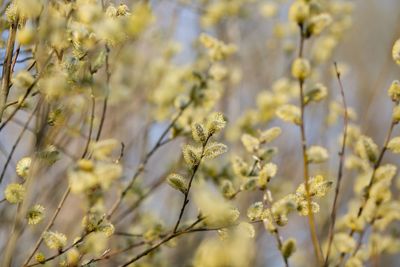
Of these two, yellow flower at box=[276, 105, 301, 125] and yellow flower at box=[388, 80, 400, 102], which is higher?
yellow flower at box=[276, 105, 301, 125]

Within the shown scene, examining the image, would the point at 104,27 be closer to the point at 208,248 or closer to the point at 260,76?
the point at 208,248

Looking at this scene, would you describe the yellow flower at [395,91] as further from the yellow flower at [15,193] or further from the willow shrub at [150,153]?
the yellow flower at [15,193]

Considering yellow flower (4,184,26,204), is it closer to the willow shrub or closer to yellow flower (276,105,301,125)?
the willow shrub

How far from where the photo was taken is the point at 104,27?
116cm

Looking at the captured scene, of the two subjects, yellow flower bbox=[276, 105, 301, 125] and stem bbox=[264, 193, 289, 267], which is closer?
stem bbox=[264, 193, 289, 267]

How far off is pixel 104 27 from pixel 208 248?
54 centimetres

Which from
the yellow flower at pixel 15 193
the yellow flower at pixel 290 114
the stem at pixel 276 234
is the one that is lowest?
the stem at pixel 276 234

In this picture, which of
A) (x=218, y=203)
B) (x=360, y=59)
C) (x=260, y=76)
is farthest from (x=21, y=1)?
(x=360, y=59)

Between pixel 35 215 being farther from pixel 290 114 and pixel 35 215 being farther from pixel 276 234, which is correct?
pixel 290 114

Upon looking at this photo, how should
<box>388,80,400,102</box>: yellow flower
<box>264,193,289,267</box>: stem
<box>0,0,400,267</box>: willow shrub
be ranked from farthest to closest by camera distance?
<box>388,80,400,102</box>: yellow flower, <box>264,193,289,267</box>: stem, <box>0,0,400,267</box>: willow shrub

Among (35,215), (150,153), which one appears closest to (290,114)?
(150,153)

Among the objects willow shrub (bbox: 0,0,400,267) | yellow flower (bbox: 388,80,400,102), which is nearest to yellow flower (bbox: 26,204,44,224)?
willow shrub (bbox: 0,0,400,267)

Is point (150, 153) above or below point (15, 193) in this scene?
above

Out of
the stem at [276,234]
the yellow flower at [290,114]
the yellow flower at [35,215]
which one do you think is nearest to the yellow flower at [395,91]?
the yellow flower at [290,114]
